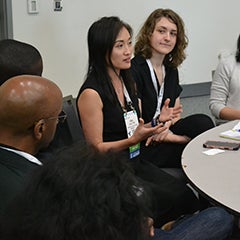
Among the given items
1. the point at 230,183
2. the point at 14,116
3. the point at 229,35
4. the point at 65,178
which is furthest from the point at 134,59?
the point at 229,35

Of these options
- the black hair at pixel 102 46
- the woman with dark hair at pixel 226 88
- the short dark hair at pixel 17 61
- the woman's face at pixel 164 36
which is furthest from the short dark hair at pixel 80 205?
the woman with dark hair at pixel 226 88

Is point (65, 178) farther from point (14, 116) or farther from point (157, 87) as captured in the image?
point (157, 87)

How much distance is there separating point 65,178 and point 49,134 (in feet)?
2.50

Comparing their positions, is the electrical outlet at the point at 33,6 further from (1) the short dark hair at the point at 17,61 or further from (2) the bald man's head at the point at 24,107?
(2) the bald man's head at the point at 24,107

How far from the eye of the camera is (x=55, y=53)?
14.7ft

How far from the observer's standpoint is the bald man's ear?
155cm

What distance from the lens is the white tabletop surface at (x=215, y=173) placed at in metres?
1.74

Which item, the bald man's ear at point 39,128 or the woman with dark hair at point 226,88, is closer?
the bald man's ear at point 39,128

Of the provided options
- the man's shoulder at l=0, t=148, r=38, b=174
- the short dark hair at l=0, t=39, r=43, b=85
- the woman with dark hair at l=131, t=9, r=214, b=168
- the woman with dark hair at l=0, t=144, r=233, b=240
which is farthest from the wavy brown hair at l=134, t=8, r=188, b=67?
the woman with dark hair at l=0, t=144, r=233, b=240

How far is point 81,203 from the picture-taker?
83 cm

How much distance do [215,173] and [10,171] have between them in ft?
2.95

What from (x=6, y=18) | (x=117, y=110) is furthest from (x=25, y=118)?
(x=6, y=18)

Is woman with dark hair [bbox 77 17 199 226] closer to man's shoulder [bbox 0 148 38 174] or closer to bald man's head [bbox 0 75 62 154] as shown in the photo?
bald man's head [bbox 0 75 62 154]

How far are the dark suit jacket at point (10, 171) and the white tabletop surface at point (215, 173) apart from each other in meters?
0.70
